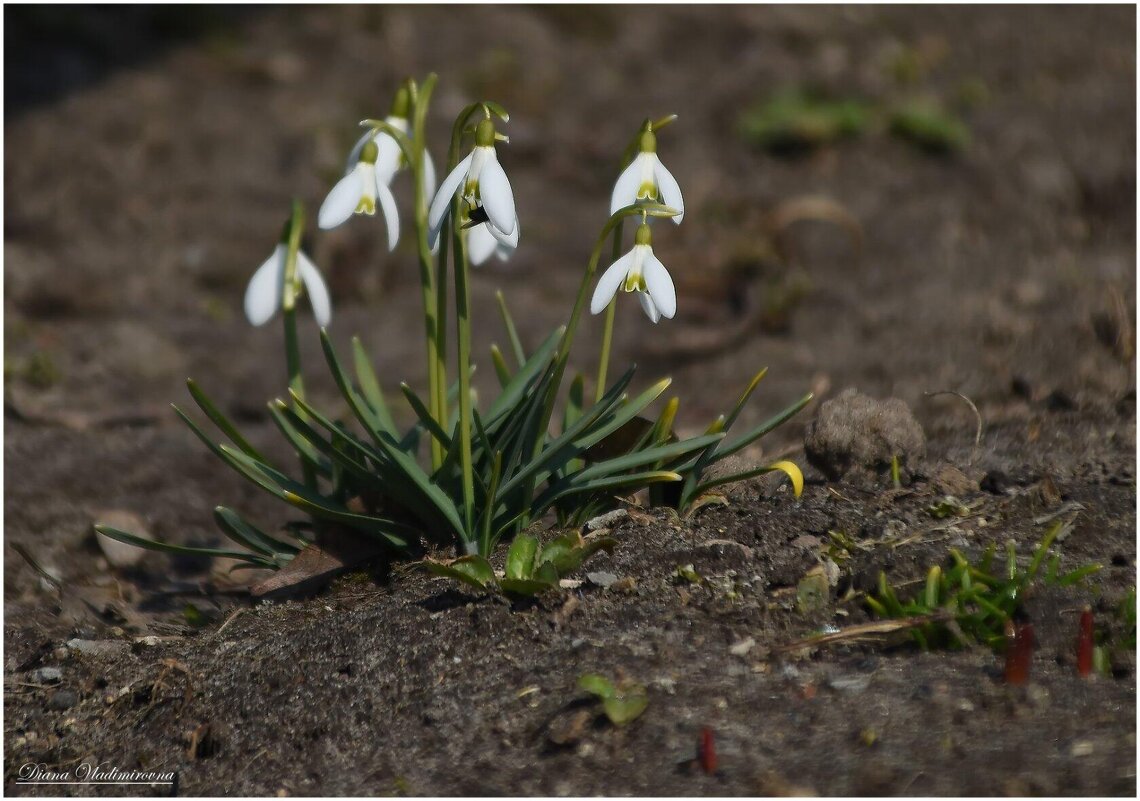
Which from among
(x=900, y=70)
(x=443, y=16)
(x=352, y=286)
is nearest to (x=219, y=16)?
(x=443, y=16)

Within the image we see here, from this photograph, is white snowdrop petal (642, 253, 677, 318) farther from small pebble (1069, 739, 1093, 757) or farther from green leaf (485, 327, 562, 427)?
small pebble (1069, 739, 1093, 757)

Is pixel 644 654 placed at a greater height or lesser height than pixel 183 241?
lesser

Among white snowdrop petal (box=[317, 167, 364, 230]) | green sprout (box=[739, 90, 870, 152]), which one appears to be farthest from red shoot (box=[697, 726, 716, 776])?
green sprout (box=[739, 90, 870, 152])

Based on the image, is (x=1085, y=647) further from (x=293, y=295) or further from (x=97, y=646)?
(x=97, y=646)

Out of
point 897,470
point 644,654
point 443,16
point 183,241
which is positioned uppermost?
point 443,16

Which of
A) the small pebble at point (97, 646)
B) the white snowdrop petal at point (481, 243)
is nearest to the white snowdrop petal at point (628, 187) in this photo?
the white snowdrop petal at point (481, 243)

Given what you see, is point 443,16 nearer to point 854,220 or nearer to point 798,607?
point 854,220

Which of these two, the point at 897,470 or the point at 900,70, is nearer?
the point at 897,470
